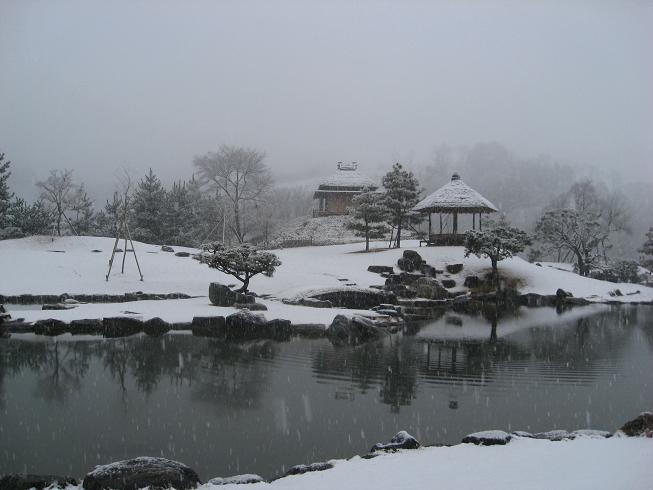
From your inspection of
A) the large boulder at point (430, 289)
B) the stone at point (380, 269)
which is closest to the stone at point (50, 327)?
the large boulder at point (430, 289)

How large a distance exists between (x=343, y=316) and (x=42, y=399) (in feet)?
26.5

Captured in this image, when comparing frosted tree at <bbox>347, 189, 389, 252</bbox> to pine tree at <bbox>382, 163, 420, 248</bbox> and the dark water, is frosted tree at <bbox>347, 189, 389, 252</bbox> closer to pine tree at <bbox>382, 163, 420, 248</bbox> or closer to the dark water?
pine tree at <bbox>382, 163, 420, 248</bbox>

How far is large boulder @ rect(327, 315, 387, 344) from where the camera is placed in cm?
1370

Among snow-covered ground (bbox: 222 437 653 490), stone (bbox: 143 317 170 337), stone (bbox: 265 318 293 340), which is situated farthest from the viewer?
stone (bbox: 265 318 293 340)

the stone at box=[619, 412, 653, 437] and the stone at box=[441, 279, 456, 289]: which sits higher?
the stone at box=[441, 279, 456, 289]

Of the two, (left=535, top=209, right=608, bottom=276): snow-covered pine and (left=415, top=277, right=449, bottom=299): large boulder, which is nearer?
(left=415, top=277, right=449, bottom=299): large boulder

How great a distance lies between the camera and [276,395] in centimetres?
830

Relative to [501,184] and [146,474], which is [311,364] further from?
[501,184]

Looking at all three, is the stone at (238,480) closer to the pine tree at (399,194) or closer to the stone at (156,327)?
the stone at (156,327)

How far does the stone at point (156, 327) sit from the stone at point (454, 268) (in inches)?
729

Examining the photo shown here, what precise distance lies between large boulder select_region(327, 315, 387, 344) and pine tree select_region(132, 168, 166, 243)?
26.6 metres

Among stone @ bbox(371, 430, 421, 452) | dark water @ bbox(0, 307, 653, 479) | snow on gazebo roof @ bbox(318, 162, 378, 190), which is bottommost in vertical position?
dark water @ bbox(0, 307, 653, 479)

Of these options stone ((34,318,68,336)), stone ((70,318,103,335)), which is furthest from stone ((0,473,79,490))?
stone ((34,318,68,336))

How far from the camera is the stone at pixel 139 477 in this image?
471 centimetres
